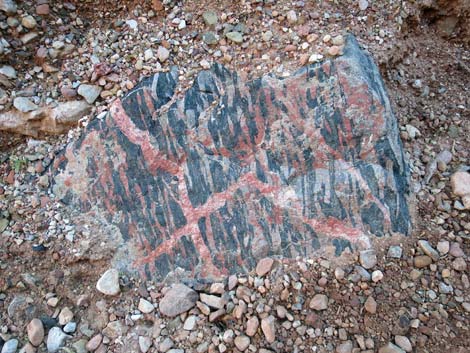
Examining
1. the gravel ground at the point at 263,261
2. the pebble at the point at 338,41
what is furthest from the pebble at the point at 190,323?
the pebble at the point at 338,41

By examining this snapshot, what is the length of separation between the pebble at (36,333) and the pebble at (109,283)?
30cm

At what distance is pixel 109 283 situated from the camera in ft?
7.59

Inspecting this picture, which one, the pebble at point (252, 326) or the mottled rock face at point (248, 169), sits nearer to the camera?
the pebble at point (252, 326)

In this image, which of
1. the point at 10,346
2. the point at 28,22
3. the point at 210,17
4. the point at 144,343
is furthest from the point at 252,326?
the point at 28,22

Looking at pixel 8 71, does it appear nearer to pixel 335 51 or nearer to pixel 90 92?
pixel 90 92

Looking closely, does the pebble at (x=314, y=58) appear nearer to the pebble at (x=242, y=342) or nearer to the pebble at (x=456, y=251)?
the pebble at (x=456, y=251)

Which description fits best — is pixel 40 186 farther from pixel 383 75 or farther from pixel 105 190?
pixel 383 75

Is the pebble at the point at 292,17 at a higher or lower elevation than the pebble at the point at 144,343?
higher

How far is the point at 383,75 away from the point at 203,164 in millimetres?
1054

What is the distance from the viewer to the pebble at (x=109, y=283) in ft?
7.56

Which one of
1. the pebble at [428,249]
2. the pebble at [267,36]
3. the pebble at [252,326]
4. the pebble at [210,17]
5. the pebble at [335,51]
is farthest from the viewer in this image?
the pebble at [210,17]

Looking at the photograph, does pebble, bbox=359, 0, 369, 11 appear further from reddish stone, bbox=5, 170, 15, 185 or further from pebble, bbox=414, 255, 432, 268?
reddish stone, bbox=5, 170, 15, 185

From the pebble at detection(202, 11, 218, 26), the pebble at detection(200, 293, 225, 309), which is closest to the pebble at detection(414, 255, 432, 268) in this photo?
the pebble at detection(200, 293, 225, 309)

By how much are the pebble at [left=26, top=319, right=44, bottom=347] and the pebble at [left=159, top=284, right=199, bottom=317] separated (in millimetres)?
543
